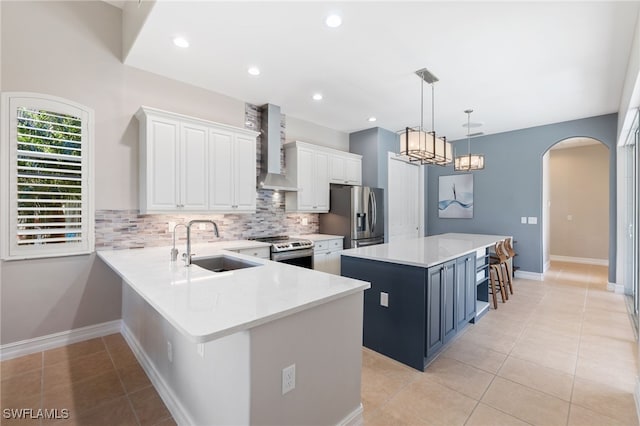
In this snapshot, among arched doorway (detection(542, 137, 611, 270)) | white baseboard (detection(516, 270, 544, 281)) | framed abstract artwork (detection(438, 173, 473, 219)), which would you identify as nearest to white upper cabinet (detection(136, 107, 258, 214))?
framed abstract artwork (detection(438, 173, 473, 219))

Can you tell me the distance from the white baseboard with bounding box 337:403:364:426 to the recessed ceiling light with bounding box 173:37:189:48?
3336mm

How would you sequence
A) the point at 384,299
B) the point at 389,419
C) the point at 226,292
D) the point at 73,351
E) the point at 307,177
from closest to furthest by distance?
the point at 226,292 → the point at 389,419 → the point at 384,299 → the point at 73,351 → the point at 307,177

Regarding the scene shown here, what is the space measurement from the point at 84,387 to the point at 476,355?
327 centimetres

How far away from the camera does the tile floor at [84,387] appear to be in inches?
74.1

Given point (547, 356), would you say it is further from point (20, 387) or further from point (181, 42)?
point (181, 42)

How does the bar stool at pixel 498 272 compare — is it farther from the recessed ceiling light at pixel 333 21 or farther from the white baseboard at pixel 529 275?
the recessed ceiling light at pixel 333 21

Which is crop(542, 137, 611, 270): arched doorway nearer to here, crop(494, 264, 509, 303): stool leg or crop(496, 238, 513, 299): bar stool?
crop(496, 238, 513, 299): bar stool

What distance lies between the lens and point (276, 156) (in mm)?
4438

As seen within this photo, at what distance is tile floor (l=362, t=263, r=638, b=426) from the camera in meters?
1.92

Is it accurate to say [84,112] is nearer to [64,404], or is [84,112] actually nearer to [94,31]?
[94,31]

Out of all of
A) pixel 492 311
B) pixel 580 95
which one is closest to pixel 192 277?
pixel 492 311

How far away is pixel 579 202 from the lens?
7.10 metres

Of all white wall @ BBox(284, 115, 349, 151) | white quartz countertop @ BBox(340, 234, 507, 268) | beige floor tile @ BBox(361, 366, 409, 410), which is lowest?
beige floor tile @ BBox(361, 366, 409, 410)

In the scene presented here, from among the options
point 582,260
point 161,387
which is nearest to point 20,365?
point 161,387
